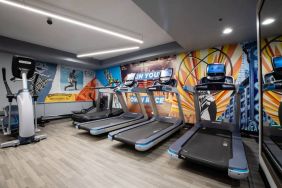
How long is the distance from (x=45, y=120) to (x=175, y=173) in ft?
18.0

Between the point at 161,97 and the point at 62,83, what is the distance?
469 centimetres

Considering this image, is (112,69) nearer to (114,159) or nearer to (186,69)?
(186,69)

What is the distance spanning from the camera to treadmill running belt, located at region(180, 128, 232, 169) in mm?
1880

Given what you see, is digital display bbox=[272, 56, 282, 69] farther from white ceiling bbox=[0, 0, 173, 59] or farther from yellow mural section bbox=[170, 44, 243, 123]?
white ceiling bbox=[0, 0, 173, 59]

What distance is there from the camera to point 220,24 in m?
2.80

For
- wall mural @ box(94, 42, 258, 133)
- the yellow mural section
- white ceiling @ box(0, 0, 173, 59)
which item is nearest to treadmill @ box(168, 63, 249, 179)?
wall mural @ box(94, 42, 258, 133)

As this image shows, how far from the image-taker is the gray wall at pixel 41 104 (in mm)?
4766

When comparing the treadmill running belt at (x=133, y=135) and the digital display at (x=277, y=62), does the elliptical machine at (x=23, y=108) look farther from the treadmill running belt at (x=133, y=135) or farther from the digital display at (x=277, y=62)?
the digital display at (x=277, y=62)

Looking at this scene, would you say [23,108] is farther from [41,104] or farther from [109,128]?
[41,104]

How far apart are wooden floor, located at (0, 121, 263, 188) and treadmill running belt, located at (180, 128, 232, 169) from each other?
256 mm

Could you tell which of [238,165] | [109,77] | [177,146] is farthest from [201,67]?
[109,77]

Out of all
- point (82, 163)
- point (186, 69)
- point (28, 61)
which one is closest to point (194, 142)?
point (82, 163)

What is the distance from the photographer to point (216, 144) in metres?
2.40

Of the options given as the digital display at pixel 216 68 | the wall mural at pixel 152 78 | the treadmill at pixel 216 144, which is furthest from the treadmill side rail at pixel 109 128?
the digital display at pixel 216 68
